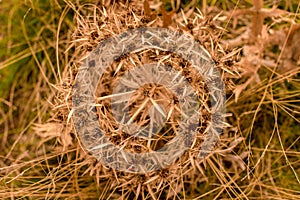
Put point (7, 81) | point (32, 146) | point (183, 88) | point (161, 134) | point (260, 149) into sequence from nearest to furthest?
point (183, 88) < point (161, 134) < point (260, 149) < point (32, 146) < point (7, 81)

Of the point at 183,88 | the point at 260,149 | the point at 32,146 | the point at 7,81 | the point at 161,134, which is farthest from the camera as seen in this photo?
the point at 7,81

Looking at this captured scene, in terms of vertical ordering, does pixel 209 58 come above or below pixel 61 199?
above

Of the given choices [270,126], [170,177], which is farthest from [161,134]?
[270,126]

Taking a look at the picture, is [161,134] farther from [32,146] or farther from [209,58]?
[32,146]

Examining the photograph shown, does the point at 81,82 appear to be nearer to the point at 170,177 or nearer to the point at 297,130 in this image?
the point at 170,177

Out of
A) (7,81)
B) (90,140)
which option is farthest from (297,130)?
(7,81)

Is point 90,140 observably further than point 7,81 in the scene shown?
No

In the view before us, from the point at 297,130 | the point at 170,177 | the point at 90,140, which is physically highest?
the point at 90,140
